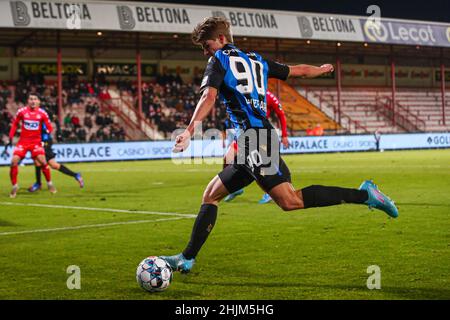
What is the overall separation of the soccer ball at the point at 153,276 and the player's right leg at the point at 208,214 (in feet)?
1.18

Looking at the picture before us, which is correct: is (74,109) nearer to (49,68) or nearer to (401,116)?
(49,68)

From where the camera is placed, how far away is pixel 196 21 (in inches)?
1599

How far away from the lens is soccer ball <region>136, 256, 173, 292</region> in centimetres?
629

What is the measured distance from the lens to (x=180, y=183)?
782 inches

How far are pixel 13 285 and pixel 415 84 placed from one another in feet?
202

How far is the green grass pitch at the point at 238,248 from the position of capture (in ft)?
20.6

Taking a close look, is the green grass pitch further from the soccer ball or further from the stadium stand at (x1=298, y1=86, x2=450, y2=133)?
the stadium stand at (x1=298, y1=86, x2=450, y2=133)

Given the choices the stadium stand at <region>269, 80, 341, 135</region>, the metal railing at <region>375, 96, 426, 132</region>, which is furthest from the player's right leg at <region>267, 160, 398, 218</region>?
the metal railing at <region>375, 96, 426, 132</region>

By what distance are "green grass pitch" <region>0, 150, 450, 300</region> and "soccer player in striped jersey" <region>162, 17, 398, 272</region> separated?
25.2 inches

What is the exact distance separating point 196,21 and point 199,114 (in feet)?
115

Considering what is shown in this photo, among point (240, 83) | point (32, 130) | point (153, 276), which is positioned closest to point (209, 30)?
point (240, 83)

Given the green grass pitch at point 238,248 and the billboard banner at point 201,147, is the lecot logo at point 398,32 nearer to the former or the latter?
the billboard banner at point 201,147

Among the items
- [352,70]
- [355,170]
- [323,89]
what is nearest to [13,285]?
[355,170]

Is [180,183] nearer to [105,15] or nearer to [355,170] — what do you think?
[355,170]
